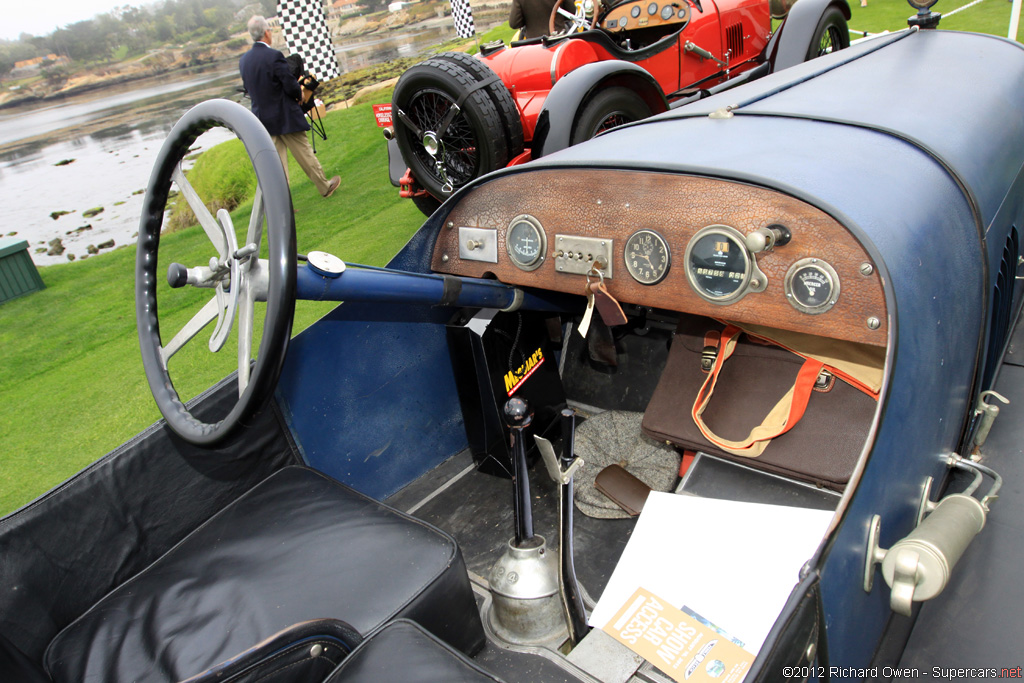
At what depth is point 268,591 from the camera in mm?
1438

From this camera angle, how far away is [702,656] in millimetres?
1444

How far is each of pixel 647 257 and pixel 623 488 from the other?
927mm

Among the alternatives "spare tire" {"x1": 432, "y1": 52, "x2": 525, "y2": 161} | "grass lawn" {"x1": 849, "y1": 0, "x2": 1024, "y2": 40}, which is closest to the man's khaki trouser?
"spare tire" {"x1": 432, "y1": 52, "x2": 525, "y2": 161}

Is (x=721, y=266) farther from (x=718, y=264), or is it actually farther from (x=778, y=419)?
(x=778, y=419)

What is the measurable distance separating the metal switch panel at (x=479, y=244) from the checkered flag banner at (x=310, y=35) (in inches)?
335

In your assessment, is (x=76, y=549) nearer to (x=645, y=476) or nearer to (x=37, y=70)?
(x=645, y=476)

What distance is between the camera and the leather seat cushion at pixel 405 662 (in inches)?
45.3

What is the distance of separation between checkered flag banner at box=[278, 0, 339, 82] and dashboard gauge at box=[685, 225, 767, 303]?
361 inches

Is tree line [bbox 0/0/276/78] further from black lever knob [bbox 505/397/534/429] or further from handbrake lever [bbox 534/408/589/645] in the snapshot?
handbrake lever [bbox 534/408/589/645]

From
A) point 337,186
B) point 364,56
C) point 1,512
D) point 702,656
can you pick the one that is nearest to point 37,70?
point 364,56

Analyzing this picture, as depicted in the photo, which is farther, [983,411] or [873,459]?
[983,411]

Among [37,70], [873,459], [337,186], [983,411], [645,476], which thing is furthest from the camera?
[37,70]

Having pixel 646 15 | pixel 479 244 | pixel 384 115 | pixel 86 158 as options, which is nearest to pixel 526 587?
pixel 479 244

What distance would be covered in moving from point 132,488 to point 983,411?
2.38 meters
